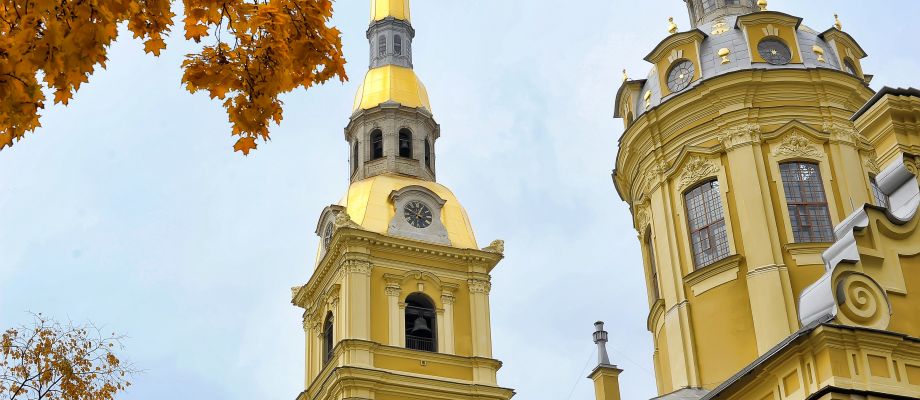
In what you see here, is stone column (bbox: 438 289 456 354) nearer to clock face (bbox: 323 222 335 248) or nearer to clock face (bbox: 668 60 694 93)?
clock face (bbox: 323 222 335 248)

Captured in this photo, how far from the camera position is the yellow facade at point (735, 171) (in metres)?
24.9

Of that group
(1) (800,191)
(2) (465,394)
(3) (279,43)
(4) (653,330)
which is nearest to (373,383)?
(2) (465,394)

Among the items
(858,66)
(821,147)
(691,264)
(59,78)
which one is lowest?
(59,78)

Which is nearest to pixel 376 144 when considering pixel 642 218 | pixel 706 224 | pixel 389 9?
pixel 389 9

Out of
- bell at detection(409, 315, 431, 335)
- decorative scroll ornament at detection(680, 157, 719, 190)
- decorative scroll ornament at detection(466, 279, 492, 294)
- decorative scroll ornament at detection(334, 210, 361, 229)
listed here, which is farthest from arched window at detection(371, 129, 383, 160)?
decorative scroll ornament at detection(680, 157, 719, 190)

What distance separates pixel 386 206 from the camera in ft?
160

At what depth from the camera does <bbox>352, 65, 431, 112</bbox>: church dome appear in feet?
177

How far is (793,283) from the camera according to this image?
24.8 meters

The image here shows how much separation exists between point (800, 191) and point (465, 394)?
68.4 feet

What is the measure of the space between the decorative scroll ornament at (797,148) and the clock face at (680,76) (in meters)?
2.76

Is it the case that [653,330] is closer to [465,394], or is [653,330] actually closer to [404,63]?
[465,394]

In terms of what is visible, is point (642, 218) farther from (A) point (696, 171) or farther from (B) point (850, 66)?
(B) point (850, 66)

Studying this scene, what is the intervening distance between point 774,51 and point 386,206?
2327 centimetres

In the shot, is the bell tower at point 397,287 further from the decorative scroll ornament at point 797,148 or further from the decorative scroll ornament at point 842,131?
the decorative scroll ornament at point 842,131
